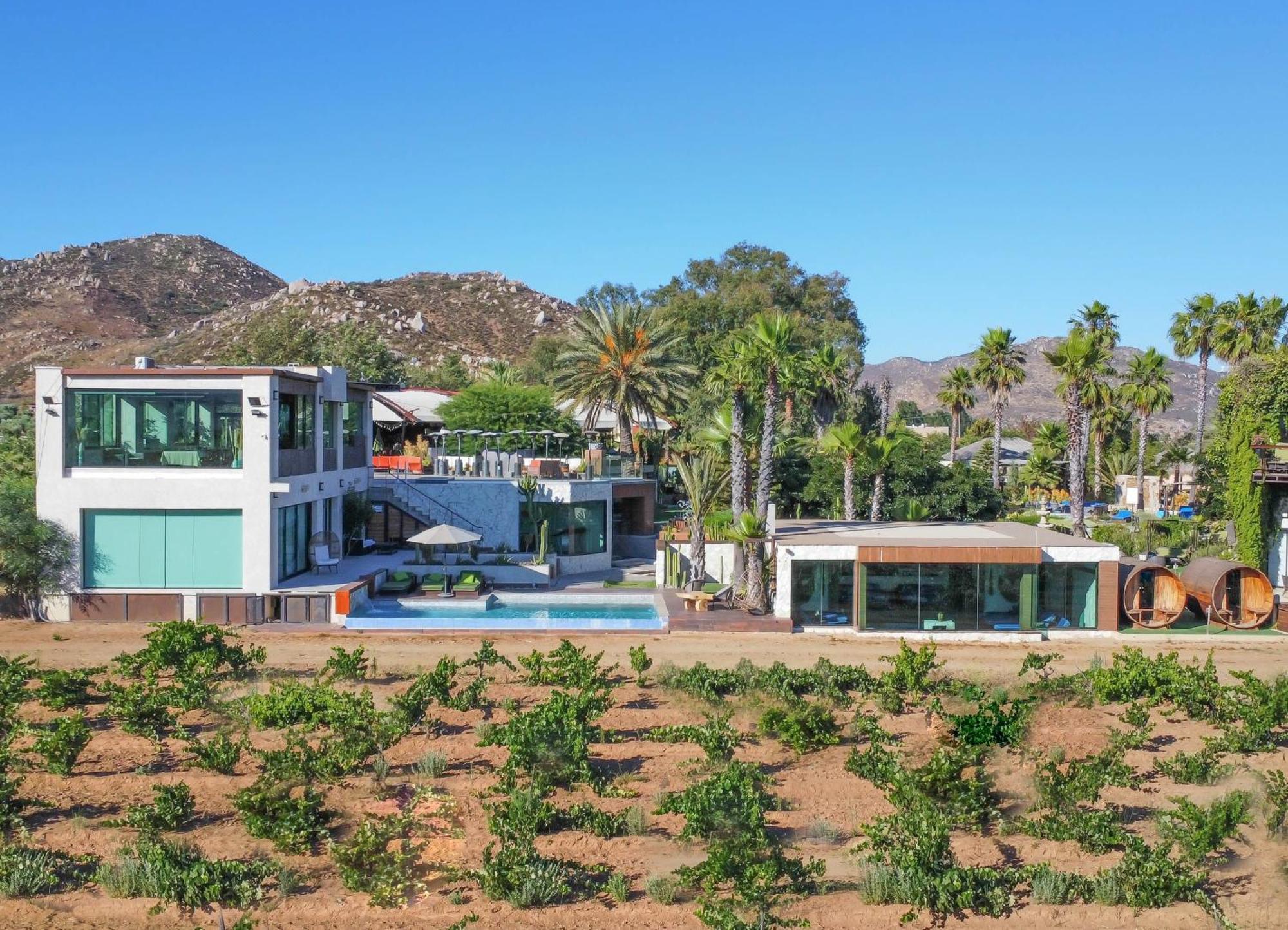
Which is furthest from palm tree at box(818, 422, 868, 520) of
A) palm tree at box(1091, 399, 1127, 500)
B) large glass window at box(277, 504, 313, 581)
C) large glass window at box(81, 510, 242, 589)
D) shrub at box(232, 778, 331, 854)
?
shrub at box(232, 778, 331, 854)

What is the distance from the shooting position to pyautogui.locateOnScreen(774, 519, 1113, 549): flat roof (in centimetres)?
2452

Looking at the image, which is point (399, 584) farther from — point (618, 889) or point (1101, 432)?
point (1101, 432)

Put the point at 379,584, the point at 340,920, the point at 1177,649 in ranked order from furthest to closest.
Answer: the point at 379,584
the point at 1177,649
the point at 340,920

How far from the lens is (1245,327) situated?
5231cm

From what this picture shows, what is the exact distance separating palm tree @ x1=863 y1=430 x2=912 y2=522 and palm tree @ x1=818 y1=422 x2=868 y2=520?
329 millimetres

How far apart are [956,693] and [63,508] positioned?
2048 cm

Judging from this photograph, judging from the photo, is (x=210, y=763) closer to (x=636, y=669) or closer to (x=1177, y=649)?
(x=636, y=669)

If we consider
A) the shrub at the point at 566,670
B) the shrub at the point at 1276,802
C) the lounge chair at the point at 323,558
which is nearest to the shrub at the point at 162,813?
the shrub at the point at 566,670

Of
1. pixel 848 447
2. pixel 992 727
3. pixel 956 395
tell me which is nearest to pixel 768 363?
pixel 848 447

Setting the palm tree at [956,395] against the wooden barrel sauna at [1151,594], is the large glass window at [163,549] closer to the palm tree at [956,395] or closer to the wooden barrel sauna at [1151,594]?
the wooden barrel sauna at [1151,594]

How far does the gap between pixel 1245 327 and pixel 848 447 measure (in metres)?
31.0

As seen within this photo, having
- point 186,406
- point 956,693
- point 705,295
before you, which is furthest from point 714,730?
point 705,295

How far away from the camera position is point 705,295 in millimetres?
61375

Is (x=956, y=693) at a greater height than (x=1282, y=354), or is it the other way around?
(x=1282, y=354)
